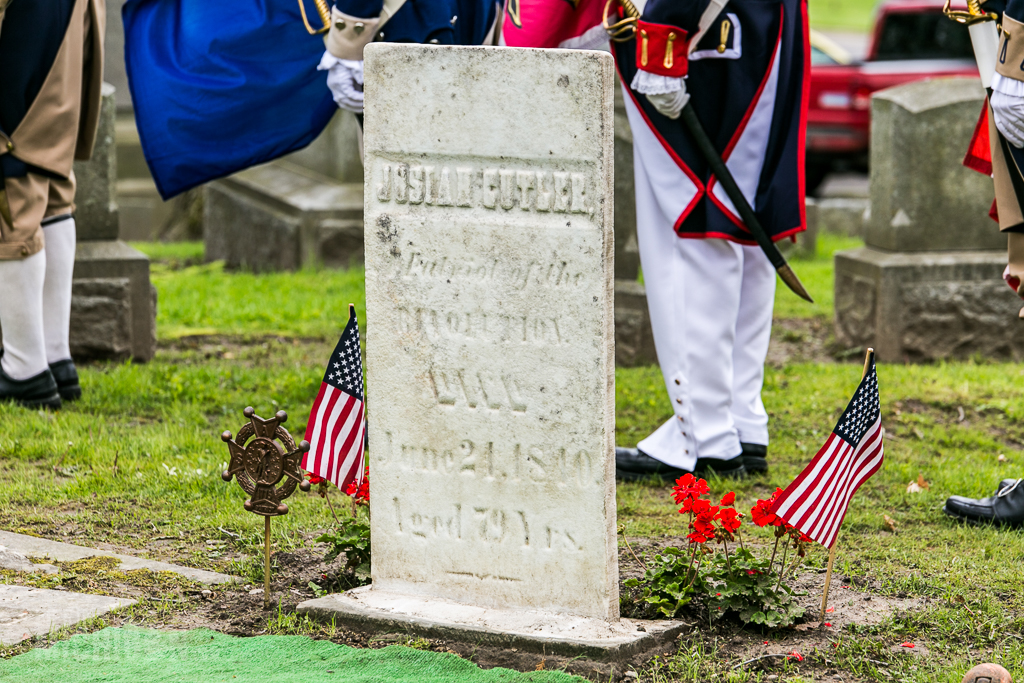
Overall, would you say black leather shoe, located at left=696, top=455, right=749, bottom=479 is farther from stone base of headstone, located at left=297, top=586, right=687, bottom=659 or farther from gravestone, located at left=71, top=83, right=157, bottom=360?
gravestone, located at left=71, top=83, right=157, bottom=360

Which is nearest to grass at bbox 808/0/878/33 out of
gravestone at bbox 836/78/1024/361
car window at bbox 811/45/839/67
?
car window at bbox 811/45/839/67

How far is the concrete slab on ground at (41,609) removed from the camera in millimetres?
3262

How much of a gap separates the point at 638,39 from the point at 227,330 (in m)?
Result: 3.57

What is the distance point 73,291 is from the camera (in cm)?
638

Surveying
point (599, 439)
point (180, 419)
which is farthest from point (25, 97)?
point (599, 439)

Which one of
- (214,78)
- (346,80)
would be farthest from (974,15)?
(214,78)

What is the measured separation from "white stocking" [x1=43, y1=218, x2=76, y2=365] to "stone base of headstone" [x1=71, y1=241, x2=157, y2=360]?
2.60ft

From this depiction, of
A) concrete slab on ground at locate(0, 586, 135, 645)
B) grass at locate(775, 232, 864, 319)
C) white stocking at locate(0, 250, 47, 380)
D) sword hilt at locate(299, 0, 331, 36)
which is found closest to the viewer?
concrete slab on ground at locate(0, 586, 135, 645)

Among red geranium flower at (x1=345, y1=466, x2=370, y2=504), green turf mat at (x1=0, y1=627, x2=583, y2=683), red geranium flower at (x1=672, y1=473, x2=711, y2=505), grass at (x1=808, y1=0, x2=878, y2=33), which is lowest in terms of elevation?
green turf mat at (x1=0, y1=627, x2=583, y2=683)

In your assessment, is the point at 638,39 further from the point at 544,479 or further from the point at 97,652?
the point at 97,652

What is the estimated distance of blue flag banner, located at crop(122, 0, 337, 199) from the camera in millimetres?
5695

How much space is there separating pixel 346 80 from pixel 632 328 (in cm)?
238

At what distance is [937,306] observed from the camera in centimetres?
681

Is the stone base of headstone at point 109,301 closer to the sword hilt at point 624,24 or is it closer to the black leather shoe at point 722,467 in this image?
the sword hilt at point 624,24
